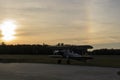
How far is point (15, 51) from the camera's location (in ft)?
429

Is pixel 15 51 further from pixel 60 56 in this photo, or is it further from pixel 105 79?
pixel 105 79

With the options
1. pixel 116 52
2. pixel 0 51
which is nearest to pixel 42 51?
→ pixel 0 51

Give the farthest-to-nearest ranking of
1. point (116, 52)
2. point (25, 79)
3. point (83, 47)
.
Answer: point (116, 52) → point (83, 47) → point (25, 79)

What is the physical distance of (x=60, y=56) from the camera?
60.8 meters

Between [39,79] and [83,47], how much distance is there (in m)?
46.0

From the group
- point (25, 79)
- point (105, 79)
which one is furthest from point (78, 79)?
point (25, 79)

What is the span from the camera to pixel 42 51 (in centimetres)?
12531

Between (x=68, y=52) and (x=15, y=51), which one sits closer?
(x=68, y=52)

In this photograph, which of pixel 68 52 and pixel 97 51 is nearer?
pixel 68 52

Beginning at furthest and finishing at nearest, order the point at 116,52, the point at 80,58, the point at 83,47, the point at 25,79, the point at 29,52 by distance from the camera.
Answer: the point at 29,52 → the point at 116,52 → the point at 83,47 → the point at 80,58 → the point at 25,79

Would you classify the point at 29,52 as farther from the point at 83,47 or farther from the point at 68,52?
the point at 68,52

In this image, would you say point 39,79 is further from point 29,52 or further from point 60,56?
point 29,52

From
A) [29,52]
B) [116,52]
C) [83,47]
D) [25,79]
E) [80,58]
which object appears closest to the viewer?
[25,79]

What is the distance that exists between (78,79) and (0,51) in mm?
105979
